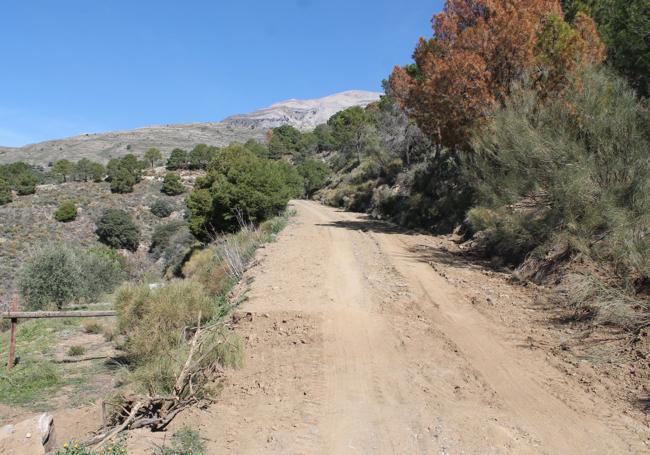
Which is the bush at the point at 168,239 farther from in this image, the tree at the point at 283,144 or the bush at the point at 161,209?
the tree at the point at 283,144

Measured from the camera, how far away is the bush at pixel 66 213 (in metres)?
53.3

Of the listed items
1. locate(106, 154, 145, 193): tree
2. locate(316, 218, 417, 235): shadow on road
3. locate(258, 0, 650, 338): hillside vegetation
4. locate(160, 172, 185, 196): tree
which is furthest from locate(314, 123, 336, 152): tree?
locate(316, 218, 417, 235): shadow on road

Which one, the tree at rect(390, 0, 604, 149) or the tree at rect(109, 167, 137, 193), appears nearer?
the tree at rect(390, 0, 604, 149)

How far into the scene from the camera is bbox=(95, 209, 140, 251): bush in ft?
167

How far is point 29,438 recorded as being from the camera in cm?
527

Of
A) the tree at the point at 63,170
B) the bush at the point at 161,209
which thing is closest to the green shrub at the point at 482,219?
the bush at the point at 161,209

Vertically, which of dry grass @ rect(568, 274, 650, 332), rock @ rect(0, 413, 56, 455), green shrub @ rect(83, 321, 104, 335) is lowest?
green shrub @ rect(83, 321, 104, 335)

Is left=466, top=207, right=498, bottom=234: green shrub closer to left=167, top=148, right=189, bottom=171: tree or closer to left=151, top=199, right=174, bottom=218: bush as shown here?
left=151, top=199, right=174, bottom=218: bush

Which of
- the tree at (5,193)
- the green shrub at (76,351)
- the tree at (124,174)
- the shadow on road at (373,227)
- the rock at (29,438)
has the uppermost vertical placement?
the tree at (124,174)

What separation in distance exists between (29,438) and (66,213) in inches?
2127

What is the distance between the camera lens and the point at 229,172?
2812 cm

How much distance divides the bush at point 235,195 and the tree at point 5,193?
36972mm

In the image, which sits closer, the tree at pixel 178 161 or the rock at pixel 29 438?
the rock at pixel 29 438

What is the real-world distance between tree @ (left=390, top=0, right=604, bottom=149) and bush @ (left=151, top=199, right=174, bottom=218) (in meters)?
44.8
